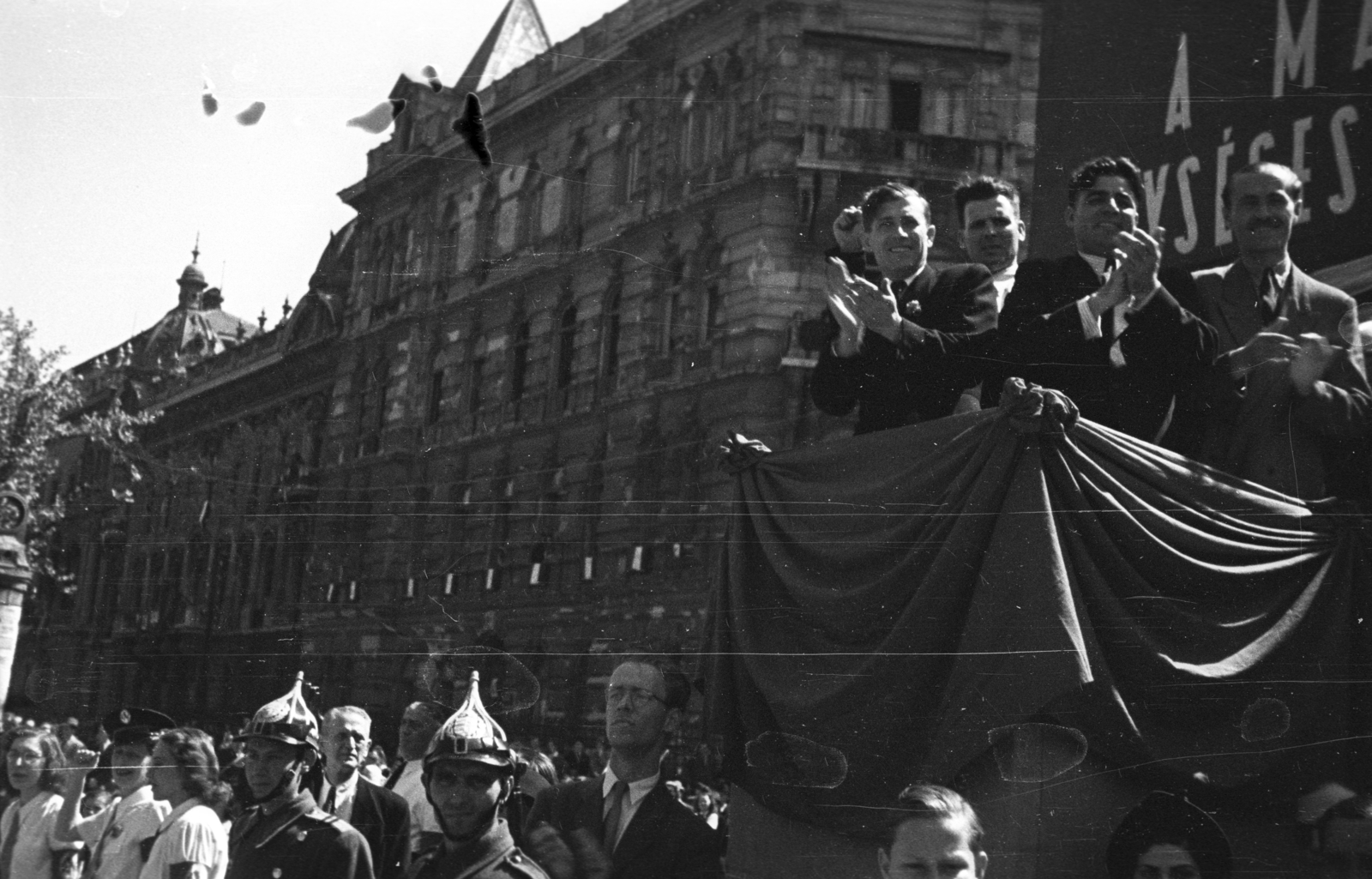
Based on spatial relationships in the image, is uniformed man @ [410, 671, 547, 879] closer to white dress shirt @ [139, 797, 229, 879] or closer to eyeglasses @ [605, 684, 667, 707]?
eyeglasses @ [605, 684, 667, 707]

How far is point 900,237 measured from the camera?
5.31 m

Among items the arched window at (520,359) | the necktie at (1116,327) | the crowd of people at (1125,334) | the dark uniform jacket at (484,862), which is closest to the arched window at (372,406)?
the arched window at (520,359)

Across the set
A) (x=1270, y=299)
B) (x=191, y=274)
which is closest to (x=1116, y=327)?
(x=1270, y=299)

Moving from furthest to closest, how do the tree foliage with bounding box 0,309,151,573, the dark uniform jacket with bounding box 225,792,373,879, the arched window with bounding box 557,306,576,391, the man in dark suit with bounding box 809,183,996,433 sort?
the tree foliage with bounding box 0,309,151,573
the arched window with bounding box 557,306,576,391
the man in dark suit with bounding box 809,183,996,433
the dark uniform jacket with bounding box 225,792,373,879

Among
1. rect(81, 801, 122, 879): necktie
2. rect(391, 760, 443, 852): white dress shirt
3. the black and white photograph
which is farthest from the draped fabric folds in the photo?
rect(81, 801, 122, 879): necktie

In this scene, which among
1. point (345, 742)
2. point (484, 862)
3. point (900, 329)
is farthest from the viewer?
point (345, 742)

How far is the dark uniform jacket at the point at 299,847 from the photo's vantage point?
4.40 m

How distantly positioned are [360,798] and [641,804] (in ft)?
4.95

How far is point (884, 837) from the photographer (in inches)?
170

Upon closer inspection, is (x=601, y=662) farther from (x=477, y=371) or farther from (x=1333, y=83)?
(x=1333, y=83)

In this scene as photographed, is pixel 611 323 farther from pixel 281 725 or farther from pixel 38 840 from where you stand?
pixel 38 840

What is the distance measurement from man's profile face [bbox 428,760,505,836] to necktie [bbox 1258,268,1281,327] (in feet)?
9.28

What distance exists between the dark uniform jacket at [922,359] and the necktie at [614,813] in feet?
4.86

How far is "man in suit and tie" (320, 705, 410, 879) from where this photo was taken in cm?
558
